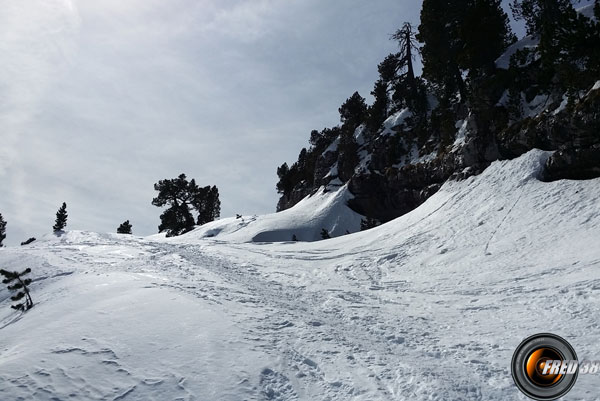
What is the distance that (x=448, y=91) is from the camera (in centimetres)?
3688

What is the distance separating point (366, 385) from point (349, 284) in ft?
29.0

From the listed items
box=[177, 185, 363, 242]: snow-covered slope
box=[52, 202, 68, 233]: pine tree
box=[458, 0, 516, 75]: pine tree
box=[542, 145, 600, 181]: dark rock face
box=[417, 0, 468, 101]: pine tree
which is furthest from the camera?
box=[52, 202, 68, 233]: pine tree

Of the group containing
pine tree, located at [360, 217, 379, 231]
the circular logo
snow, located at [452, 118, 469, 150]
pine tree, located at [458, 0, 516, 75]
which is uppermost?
pine tree, located at [458, 0, 516, 75]

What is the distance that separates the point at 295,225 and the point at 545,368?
3751 cm

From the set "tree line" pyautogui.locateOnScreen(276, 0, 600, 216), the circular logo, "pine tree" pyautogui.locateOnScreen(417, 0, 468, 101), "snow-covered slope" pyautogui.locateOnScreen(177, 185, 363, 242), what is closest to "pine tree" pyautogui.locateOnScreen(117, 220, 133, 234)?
"snow-covered slope" pyautogui.locateOnScreen(177, 185, 363, 242)

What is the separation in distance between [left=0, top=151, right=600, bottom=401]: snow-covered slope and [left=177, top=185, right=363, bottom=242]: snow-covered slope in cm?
2007

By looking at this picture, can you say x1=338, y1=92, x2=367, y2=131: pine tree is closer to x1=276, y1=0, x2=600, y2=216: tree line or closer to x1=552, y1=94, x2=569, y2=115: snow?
x1=276, y1=0, x2=600, y2=216: tree line

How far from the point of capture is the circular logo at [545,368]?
5347mm

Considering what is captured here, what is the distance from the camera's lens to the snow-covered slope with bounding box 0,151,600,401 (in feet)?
19.8

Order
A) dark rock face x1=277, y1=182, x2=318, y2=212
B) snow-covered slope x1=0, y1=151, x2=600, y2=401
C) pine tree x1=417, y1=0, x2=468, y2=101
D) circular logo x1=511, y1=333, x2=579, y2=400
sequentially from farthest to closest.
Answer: dark rock face x1=277, y1=182, x2=318, y2=212, pine tree x1=417, y1=0, x2=468, y2=101, snow-covered slope x1=0, y1=151, x2=600, y2=401, circular logo x1=511, y1=333, x2=579, y2=400

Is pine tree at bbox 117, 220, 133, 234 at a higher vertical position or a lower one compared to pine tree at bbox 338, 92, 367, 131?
lower

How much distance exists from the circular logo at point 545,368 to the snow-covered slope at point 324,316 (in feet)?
0.61

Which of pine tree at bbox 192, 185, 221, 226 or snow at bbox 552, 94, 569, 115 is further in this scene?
pine tree at bbox 192, 185, 221, 226

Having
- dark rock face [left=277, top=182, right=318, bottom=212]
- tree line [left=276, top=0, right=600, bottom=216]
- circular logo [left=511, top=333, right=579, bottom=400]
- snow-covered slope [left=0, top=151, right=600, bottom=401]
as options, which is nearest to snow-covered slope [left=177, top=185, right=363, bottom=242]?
tree line [left=276, top=0, right=600, bottom=216]
